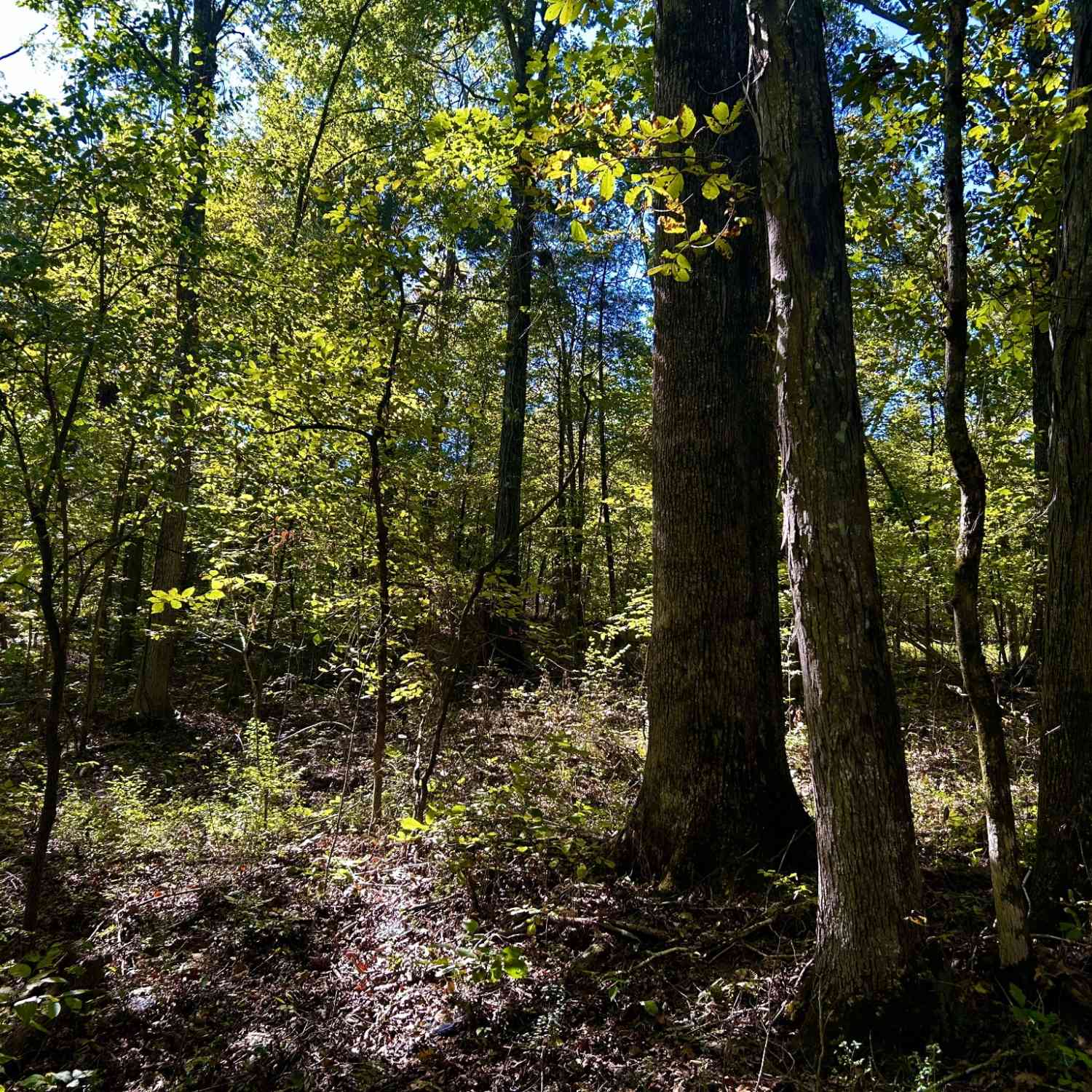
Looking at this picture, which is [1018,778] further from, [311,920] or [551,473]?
[551,473]

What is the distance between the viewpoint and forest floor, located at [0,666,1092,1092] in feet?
8.13

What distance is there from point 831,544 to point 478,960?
2.52 m

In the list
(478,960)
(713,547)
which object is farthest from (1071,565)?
(478,960)

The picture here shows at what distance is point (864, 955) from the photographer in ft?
7.74

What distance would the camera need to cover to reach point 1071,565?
2.92 metres

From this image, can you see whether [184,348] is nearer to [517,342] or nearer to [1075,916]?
[517,342]

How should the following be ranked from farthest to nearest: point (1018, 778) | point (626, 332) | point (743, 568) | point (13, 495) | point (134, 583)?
point (134, 583) → point (626, 332) → point (1018, 778) → point (13, 495) → point (743, 568)

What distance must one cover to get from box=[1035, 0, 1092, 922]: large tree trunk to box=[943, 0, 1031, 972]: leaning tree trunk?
0.41 m

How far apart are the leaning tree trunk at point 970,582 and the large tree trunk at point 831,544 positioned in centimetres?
35

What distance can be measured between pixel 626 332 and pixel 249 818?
11483mm

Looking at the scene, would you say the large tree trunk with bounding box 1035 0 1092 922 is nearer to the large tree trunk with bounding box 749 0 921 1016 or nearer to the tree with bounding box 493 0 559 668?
the large tree trunk with bounding box 749 0 921 1016

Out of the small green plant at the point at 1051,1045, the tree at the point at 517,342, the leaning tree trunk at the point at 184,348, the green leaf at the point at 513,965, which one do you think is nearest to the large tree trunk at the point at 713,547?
the green leaf at the point at 513,965

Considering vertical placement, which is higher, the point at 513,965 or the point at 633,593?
the point at 633,593

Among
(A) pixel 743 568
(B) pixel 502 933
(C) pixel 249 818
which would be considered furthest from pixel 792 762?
(C) pixel 249 818
